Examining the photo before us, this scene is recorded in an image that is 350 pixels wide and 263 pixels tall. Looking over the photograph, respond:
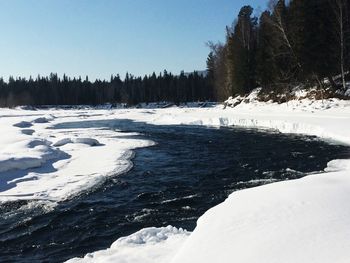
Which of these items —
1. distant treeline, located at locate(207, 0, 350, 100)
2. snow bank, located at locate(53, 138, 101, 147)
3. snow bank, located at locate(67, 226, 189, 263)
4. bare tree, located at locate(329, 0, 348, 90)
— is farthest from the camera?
distant treeline, located at locate(207, 0, 350, 100)

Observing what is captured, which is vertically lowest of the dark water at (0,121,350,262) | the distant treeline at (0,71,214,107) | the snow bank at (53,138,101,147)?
the dark water at (0,121,350,262)

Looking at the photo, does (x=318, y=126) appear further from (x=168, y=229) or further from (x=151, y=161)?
(x=168, y=229)

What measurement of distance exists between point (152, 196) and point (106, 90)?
460 feet

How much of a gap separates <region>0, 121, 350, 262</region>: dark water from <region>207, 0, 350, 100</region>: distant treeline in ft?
52.6

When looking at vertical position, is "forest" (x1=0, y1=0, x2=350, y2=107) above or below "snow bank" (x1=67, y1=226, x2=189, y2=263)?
above

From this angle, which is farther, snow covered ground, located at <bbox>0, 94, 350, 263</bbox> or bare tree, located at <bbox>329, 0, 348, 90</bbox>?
bare tree, located at <bbox>329, 0, 348, 90</bbox>

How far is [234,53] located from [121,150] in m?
37.2

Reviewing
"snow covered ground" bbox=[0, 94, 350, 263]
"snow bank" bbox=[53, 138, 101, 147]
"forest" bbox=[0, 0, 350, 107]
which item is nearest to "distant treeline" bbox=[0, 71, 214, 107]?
"forest" bbox=[0, 0, 350, 107]

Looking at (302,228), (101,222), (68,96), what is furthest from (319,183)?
(68,96)

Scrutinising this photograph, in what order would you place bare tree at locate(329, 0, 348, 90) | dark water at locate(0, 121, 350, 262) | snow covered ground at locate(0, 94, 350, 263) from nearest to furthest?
snow covered ground at locate(0, 94, 350, 263)
dark water at locate(0, 121, 350, 262)
bare tree at locate(329, 0, 348, 90)

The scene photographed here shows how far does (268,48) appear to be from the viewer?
46750 mm

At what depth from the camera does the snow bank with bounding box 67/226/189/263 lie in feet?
24.7

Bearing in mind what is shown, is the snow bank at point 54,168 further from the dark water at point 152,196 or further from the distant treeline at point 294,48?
the distant treeline at point 294,48

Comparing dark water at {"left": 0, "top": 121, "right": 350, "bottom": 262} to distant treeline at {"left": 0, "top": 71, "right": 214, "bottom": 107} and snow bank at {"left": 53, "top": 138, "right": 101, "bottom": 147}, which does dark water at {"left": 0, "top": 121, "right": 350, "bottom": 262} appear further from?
distant treeline at {"left": 0, "top": 71, "right": 214, "bottom": 107}
